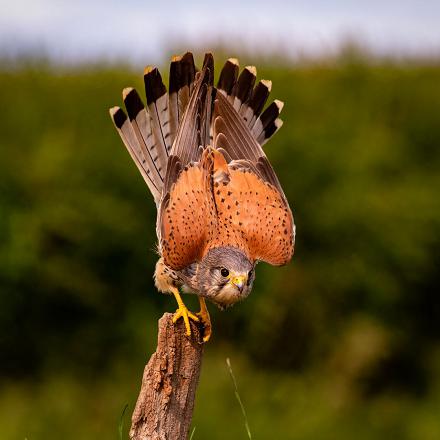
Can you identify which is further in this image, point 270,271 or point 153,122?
point 270,271

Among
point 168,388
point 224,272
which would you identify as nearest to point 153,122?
point 224,272

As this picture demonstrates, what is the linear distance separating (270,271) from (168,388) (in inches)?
136

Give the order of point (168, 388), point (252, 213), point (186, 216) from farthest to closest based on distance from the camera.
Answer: point (252, 213)
point (186, 216)
point (168, 388)

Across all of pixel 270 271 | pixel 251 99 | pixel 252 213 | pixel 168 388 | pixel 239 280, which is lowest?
pixel 270 271

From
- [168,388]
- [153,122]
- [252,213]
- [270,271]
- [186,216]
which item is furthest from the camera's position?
[270,271]

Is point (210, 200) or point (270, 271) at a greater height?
point (210, 200)

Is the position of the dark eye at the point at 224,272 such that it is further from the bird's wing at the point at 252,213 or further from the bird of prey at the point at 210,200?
the bird's wing at the point at 252,213

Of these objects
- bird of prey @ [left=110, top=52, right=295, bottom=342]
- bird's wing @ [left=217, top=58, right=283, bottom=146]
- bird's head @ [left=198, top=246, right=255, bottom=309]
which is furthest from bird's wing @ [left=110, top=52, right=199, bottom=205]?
bird's head @ [left=198, top=246, right=255, bottom=309]

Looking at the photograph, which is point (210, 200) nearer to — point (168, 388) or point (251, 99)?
point (251, 99)

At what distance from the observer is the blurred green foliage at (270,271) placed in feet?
23.8

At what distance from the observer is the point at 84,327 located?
7.42 m

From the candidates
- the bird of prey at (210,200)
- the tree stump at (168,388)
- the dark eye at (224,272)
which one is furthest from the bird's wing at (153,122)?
the tree stump at (168,388)

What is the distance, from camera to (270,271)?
7.43m

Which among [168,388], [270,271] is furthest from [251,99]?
[270,271]
